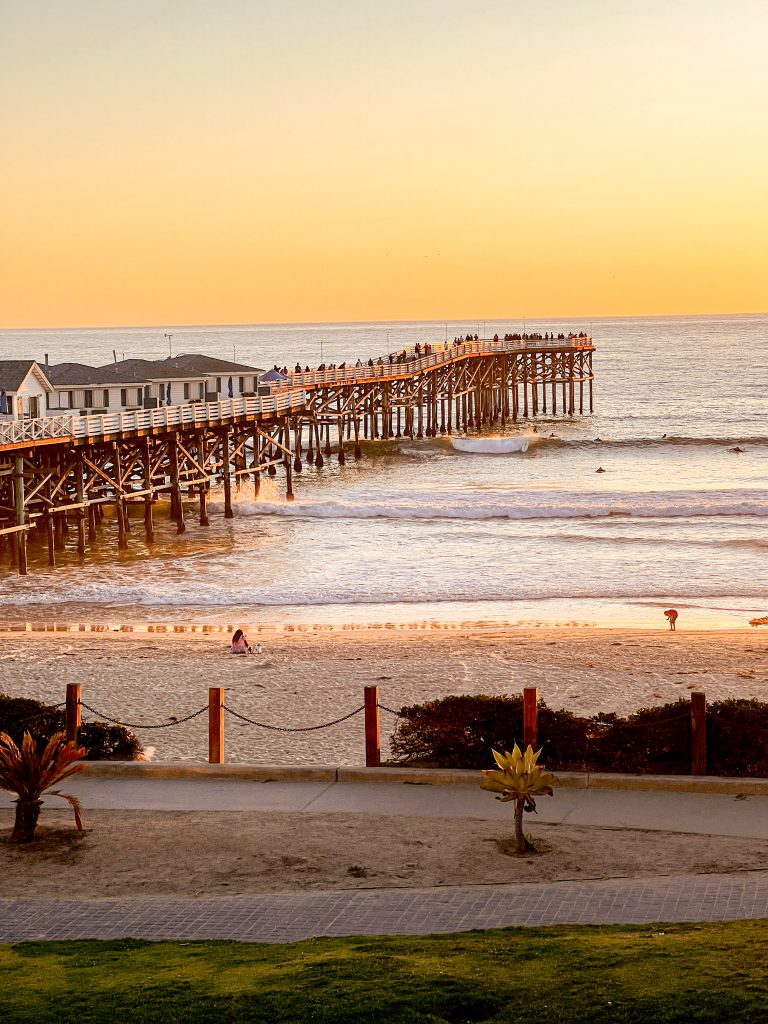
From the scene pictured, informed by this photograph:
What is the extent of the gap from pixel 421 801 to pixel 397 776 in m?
0.71

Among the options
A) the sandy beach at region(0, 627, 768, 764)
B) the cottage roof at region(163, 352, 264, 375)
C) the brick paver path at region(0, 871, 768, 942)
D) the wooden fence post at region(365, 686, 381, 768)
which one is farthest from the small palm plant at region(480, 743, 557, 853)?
the cottage roof at region(163, 352, 264, 375)

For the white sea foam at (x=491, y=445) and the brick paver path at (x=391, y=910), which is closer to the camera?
the brick paver path at (x=391, y=910)

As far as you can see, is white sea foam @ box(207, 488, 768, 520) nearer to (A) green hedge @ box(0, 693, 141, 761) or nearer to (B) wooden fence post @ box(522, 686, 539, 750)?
(A) green hedge @ box(0, 693, 141, 761)

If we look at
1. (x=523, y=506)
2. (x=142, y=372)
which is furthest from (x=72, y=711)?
(x=523, y=506)

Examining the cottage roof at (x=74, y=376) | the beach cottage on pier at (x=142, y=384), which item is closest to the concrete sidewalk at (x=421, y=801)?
the beach cottage on pier at (x=142, y=384)

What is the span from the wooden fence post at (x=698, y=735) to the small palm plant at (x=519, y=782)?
88.8 inches

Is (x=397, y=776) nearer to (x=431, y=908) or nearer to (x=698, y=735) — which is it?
(x=698, y=735)

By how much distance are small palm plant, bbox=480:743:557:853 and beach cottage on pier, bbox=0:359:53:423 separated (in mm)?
28378

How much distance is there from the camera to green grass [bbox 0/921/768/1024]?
740cm

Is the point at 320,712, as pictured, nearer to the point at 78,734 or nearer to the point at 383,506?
the point at 78,734

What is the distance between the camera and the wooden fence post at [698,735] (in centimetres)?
1341

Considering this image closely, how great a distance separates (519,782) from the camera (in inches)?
458

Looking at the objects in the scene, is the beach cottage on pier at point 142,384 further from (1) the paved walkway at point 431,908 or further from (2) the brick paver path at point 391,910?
(2) the brick paver path at point 391,910

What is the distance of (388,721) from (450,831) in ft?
19.0
